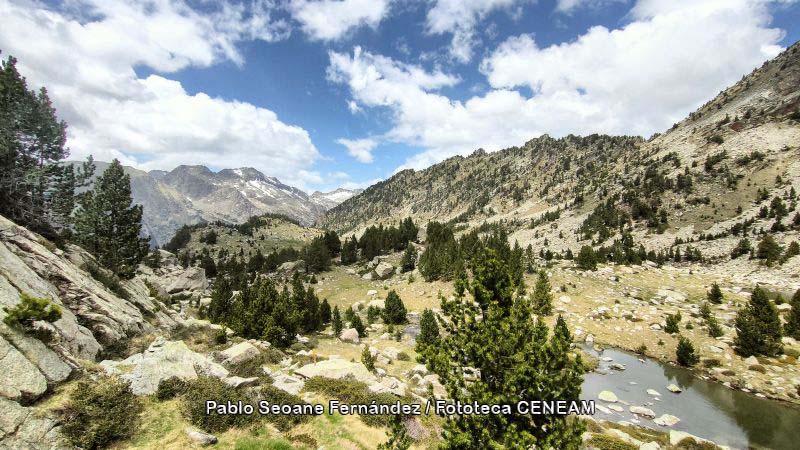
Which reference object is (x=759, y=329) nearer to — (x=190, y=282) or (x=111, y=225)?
(x=111, y=225)

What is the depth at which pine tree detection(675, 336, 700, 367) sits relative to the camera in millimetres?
35594

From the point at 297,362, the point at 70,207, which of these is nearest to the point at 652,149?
the point at 297,362

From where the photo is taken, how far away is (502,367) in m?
10.1

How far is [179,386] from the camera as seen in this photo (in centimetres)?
1695

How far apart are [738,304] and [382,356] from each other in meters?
45.4

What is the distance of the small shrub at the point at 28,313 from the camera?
46.1 ft

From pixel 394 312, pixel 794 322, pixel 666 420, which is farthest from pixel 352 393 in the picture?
pixel 794 322

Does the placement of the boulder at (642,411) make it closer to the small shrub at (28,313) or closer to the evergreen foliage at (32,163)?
the small shrub at (28,313)

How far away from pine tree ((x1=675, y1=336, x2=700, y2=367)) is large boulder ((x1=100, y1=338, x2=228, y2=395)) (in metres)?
41.7

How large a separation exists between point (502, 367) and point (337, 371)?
55.5 ft

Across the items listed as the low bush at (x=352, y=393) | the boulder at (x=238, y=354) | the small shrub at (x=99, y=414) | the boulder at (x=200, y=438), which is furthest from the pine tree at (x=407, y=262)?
the boulder at (x=200, y=438)

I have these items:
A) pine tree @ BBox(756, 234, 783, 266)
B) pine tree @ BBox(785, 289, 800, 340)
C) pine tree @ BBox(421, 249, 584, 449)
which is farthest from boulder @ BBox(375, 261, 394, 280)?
pine tree @ BBox(756, 234, 783, 266)

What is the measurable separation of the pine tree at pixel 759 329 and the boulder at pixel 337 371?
36310mm

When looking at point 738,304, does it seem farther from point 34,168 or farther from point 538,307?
point 34,168
